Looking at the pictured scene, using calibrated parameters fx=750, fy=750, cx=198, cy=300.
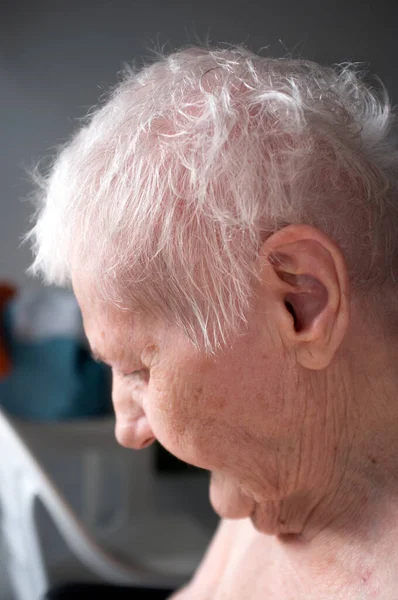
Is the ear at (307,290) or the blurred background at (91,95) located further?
the blurred background at (91,95)

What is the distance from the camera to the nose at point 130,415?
0.78m

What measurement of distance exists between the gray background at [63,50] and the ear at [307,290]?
5.33 ft

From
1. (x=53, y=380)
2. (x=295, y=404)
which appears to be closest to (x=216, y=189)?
(x=295, y=404)

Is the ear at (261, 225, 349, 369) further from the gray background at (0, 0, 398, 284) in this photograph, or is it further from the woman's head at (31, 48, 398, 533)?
the gray background at (0, 0, 398, 284)

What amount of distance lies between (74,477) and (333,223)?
245 centimetres

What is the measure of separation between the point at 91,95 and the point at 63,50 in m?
0.20

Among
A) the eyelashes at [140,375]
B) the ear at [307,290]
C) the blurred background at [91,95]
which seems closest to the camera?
the ear at [307,290]

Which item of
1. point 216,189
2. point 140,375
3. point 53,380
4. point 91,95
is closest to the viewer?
point 216,189

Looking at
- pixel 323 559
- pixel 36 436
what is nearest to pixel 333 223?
pixel 323 559

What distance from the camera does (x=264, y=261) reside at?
63 cm

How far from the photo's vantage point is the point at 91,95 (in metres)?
2.67

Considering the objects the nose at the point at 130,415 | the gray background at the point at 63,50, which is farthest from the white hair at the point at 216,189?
the gray background at the point at 63,50

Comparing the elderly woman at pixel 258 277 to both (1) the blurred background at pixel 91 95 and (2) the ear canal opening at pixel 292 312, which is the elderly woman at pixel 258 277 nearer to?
(2) the ear canal opening at pixel 292 312

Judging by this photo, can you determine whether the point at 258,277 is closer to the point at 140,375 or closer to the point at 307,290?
A: the point at 307,290
